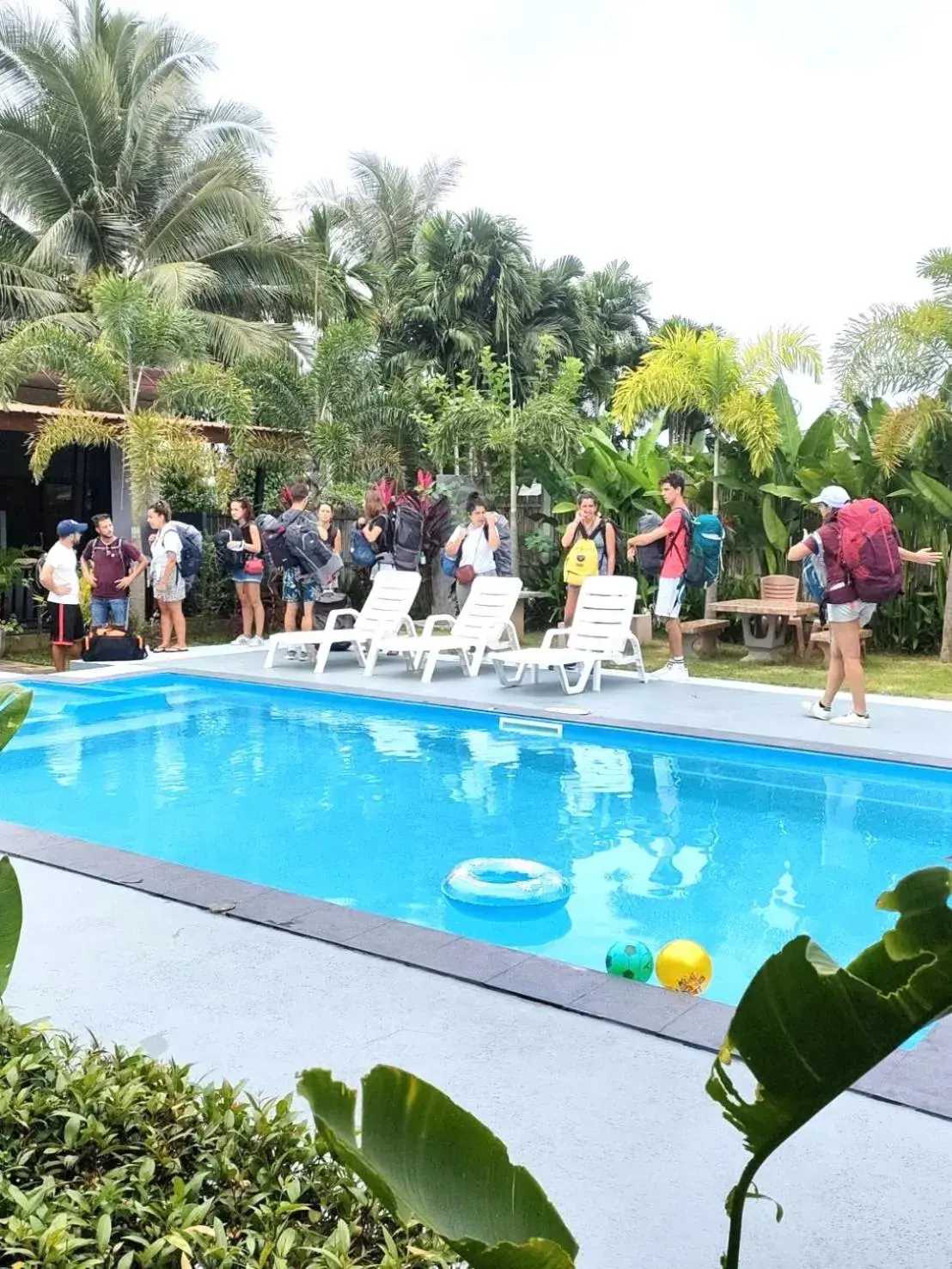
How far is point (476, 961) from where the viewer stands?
4.22m

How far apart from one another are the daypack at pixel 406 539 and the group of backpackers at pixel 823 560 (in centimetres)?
243

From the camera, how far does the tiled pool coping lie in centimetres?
336

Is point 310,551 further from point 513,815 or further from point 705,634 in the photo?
point 513,815

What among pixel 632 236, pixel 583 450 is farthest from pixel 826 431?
pixel 632 236

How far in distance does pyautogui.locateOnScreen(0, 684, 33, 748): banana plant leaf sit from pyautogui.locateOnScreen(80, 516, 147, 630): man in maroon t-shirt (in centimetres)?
1044

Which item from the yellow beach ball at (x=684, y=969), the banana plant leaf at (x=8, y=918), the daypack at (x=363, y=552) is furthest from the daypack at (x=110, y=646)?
the banana plant leaf at (x=8, y=918)

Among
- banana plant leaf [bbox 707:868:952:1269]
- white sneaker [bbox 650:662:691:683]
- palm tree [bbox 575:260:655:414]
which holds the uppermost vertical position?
palm tree [bbox 575:260:655:414]

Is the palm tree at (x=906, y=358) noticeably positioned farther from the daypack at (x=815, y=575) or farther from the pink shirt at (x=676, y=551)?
the pink shirt at (x=676, y=551)

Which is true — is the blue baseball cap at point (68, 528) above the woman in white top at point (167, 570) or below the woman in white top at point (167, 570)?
above

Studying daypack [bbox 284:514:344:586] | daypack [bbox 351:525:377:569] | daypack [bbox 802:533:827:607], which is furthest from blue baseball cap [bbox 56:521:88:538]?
daypack [bbox 802:533:827:607]

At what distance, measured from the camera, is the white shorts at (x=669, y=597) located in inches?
463

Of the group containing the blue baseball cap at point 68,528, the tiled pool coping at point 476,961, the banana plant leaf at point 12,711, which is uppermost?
the blue baseball cap at point 68,528

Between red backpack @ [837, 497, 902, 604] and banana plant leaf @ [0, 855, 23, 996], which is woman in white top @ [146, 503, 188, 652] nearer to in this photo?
red backpack @ [837, 497, 902, 604]

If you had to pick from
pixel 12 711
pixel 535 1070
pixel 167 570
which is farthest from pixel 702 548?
pixel 12 711
